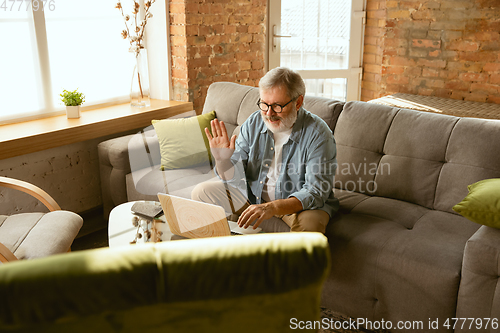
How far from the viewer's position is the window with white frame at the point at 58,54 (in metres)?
2.80

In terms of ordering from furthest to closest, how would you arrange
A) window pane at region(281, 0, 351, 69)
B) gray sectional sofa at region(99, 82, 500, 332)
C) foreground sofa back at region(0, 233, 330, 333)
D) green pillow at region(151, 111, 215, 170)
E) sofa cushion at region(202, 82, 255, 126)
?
window pane at region(281, 0, 351, 69) < sofa cushion at region(202, 82, 255, 126) < green pillow at region(151, 111, 215, 170) < gray sectional sofa at region(99, 82, 500, 332) < foreground sofa back at region(0, 233, 330, 333)

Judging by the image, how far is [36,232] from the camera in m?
1.94

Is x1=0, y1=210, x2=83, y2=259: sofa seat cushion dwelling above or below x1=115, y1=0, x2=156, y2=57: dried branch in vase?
below

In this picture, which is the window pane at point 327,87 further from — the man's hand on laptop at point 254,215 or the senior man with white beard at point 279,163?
the man's hand on laptop at point 254,215

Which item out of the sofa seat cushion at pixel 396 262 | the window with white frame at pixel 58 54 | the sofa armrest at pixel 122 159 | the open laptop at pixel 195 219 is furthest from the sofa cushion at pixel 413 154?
the window with white frame at pixel 58 54

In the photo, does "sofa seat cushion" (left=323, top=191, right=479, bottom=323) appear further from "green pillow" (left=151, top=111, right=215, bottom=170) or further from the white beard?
"green pillow" (left=151, top=111, right=215, bottom=170)

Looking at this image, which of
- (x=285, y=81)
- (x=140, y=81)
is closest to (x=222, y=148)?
(x=285, y=81)

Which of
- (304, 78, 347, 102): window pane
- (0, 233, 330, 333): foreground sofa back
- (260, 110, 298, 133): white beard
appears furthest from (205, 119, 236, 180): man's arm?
(304, 78, 347, 102): window pane

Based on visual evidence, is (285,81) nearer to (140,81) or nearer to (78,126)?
(78,126)

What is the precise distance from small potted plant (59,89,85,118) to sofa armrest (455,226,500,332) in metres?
2.56

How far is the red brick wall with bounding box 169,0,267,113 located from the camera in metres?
3.44

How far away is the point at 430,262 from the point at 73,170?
2.32m

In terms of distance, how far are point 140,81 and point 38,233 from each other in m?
1.73

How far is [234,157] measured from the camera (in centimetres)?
233
